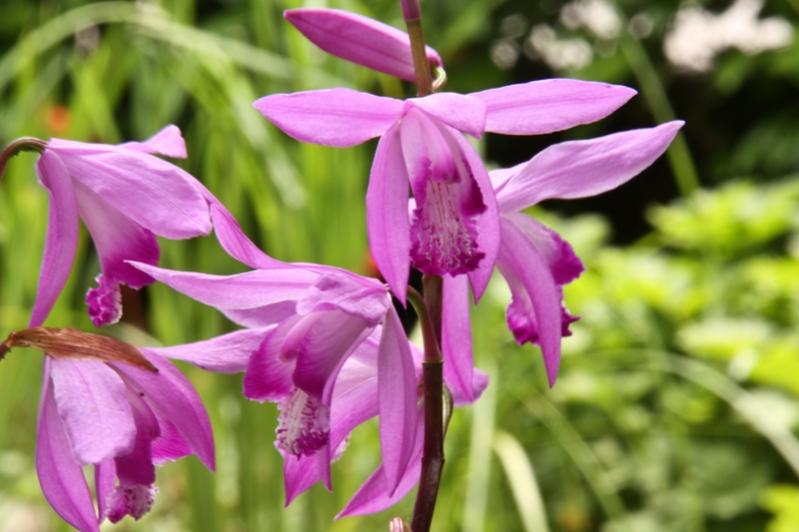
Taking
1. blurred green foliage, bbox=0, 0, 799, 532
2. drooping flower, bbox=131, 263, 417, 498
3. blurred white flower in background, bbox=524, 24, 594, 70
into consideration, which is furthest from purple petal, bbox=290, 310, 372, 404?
blurred white flower in background, bbox=524, 24, 594, 70

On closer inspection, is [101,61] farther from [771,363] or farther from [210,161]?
[771,363]

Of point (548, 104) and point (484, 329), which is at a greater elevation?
point (548, 104)

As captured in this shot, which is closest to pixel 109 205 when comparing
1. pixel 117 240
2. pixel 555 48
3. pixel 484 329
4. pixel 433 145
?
pixel 117 240

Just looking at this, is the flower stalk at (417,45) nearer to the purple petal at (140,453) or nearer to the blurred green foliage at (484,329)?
the purple petal at (140,453)

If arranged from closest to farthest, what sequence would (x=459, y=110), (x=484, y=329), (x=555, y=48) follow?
(x=459, y=110), (x=484, y=329), (x=555, y=48)

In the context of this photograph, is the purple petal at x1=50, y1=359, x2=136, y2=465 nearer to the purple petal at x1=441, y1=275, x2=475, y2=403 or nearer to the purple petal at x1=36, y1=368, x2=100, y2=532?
the purple petal at x1=36, y1=368, x2=100, y2=532

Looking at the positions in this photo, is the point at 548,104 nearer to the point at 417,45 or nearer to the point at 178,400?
the point at 417,45

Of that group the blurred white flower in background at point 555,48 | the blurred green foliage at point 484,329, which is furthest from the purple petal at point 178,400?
the blurred white flower in background at point 555,48
